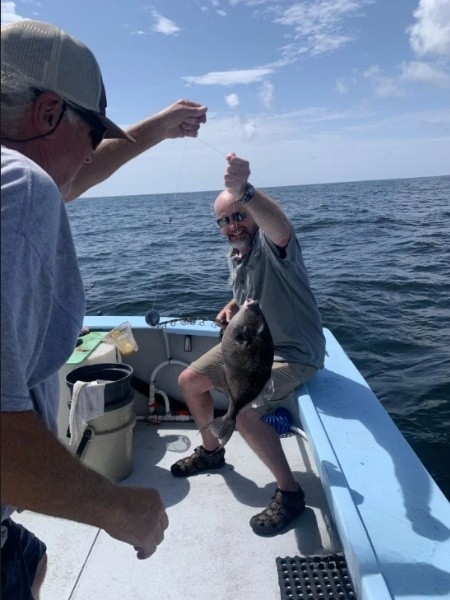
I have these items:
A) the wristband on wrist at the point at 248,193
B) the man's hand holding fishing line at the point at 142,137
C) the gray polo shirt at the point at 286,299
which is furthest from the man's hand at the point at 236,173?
the gray polo shirt at the point at 286,299

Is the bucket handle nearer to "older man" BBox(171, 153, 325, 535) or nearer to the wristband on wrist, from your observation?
"older man" BBox(171, 153, 325, 535)

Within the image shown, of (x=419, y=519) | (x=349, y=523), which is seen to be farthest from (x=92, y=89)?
(x=419, y=519)

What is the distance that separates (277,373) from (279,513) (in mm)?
904

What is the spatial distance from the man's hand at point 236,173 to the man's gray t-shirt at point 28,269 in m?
1.80

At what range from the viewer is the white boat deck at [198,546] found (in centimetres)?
270

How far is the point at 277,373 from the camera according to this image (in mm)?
3457

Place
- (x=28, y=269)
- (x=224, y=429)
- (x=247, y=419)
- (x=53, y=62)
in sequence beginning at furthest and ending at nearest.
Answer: (x=247, y=419)
(x=224, y=429)
(x=53, y=62)
(x=28, y=269)

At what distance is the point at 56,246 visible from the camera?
108 centimetres

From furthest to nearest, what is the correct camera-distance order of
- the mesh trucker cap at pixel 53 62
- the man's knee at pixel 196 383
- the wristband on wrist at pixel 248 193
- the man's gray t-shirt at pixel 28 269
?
the man's knee at pixel 196 383 → the wristband on wrist at pixel 248 193 → the mesh trucker cap at pixel 53 62 → the man's gray t-shirt at pixel 28 269

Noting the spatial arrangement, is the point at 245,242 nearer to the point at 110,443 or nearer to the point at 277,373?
the point at 277,373

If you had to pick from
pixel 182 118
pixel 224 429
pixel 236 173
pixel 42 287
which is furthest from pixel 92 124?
pixel 224 429

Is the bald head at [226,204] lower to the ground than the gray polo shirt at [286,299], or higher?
higher

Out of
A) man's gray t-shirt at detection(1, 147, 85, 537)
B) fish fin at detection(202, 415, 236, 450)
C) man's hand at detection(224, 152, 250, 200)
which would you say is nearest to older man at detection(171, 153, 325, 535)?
man's hand at detection(224, 152, 250, 200)

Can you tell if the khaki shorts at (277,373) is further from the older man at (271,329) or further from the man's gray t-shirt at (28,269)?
the man's gray t-shirt at (28,269)
